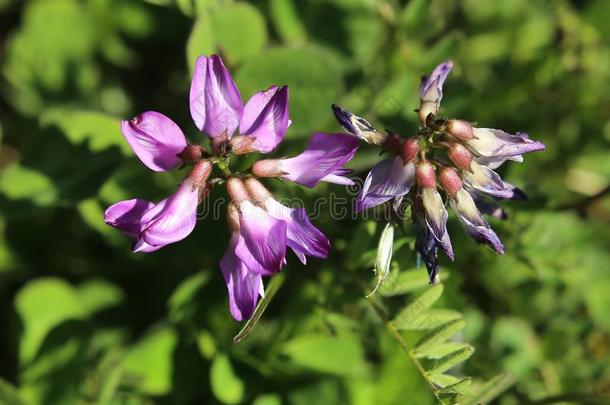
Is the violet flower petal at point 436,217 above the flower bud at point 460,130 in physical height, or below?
below

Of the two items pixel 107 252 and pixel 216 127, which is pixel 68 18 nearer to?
pixel 107 252

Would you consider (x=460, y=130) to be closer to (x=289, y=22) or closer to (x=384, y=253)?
(x=384, y=253)

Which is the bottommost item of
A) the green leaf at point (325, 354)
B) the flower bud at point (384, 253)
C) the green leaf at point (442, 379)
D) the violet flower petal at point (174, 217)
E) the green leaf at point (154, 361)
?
the green leaf at point (154, 361)

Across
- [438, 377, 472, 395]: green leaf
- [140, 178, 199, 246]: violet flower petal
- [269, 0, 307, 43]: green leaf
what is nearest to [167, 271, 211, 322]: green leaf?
[140, 178, 199, 246]: violet flower petal

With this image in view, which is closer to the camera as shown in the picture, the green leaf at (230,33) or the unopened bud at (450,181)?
the unopened bud at (450,181)

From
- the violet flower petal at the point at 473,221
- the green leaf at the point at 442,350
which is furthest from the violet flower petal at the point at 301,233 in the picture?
the green leaf at the point at 442,350

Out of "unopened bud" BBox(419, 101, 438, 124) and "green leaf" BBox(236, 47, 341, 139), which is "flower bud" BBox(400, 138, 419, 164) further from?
"green leaf" BBox(236, 47, 341, 139)

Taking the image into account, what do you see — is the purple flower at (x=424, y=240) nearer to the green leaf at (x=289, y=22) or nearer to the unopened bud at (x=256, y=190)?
the unopened bud at (x=256, y=190)
